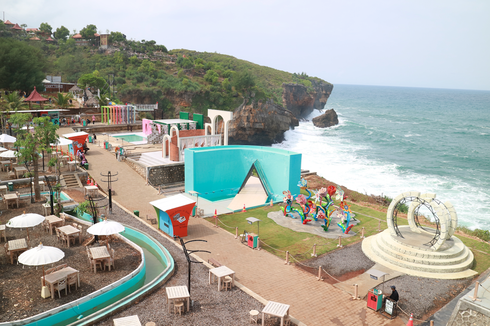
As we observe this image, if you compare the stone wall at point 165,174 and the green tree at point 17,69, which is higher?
the green tree at point 17,69

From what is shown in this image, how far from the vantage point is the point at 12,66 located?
154 feet

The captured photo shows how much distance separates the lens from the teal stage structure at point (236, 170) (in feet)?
84.7

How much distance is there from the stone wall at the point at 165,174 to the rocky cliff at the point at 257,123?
133 ft

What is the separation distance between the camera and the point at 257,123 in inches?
2872

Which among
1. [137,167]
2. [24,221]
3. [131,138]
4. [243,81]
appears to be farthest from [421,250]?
[243,81]

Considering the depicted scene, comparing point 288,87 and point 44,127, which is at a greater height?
point 288,87

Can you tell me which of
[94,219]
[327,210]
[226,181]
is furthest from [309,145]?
[94,219]

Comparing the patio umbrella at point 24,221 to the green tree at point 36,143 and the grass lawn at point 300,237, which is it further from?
the grass lawn at point 300,237

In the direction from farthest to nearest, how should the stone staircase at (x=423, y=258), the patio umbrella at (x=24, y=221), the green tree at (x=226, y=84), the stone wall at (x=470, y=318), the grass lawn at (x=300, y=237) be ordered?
the green tree at (x=226, y=84)
the grass lawn at (x=300, y=237)
the stone staircase at (x=423, y=258)
the patio umbrella at (x=24, y=221)
the stone wall at (x=470, y=318)

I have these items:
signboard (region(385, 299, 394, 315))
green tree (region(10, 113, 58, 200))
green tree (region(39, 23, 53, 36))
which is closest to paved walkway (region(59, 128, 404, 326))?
signboard (region(385, 299, 394, 315))

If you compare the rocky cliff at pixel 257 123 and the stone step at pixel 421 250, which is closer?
the stone step at pixel 421 250

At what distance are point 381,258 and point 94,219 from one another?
13.9m

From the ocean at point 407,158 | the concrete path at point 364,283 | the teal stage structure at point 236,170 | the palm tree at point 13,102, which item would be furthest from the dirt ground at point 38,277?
the ocean at point 407,158

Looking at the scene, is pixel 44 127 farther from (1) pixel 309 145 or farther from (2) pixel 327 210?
(1) pixel 309 145
